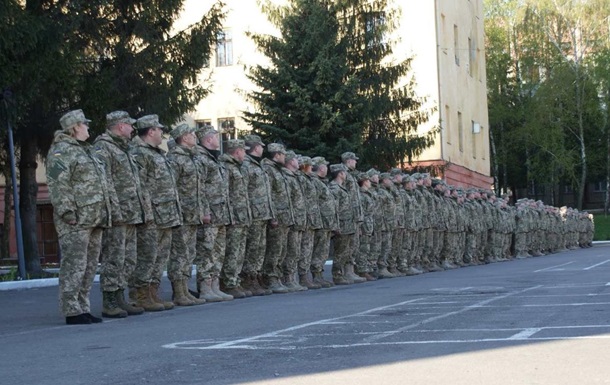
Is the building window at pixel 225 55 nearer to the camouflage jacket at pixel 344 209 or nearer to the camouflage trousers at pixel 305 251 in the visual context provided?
the camouflage jacket at pixel 344 209

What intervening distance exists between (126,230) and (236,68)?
3321cm

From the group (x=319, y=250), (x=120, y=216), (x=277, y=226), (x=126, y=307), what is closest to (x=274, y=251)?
(x=277, y=226)

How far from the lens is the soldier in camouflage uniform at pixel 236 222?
1612cm

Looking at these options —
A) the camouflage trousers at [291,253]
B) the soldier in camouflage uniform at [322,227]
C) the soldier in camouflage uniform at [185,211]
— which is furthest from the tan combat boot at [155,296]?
the soldier in camouflage uniform at [322,227]

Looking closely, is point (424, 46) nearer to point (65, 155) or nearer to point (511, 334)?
point (65, 155)

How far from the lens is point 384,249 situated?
23859 mm

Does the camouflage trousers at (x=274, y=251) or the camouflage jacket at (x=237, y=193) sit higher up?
the camouflage jacket at (x=237, y=193)

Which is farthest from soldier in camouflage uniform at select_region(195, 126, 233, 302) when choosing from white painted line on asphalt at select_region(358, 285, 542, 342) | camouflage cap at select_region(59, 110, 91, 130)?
white painted line on asphalt at select_region(358, 285, 542, 342)

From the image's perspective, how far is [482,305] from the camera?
12.4m

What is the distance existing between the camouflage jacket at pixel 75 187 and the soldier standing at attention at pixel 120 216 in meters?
0.44

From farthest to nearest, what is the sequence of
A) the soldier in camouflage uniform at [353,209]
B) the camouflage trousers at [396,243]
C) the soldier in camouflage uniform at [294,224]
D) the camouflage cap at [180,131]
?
1. the camouflage trousers at [396,243]
2. the soldier in camouflage uniform at [353,209]
3. the soldier in camouflage uniform at [294,224]
4. the camouflage cap at [180,131]

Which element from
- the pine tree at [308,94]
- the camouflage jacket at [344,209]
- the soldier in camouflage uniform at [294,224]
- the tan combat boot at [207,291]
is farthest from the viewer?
the pine tree at [308,94]

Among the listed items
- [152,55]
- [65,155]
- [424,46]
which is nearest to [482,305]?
[65,155]

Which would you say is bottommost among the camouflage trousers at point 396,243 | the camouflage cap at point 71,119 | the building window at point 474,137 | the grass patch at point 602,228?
the grass patch at point 602,228
